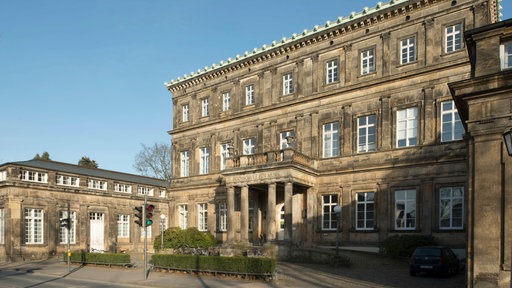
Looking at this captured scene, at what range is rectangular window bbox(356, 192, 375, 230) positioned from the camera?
95.8 feet

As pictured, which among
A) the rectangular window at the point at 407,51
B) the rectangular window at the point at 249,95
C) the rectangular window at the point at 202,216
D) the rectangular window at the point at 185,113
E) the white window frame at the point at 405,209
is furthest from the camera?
the rectangular window at the point at 185,113

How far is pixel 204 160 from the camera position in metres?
41.6

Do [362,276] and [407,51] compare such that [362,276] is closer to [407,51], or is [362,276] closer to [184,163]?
[407,51]

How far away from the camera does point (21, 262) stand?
35.1 metres

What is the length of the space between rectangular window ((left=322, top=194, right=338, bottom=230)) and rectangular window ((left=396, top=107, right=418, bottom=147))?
5785mm

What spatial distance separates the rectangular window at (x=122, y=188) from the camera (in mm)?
45500

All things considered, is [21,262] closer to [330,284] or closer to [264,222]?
[264,222]

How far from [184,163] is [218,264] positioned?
73.4 ft

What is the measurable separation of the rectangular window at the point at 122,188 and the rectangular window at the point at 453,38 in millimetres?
32364

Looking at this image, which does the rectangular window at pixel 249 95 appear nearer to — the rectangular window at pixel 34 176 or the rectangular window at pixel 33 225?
the rectangular window at pixel 34 176

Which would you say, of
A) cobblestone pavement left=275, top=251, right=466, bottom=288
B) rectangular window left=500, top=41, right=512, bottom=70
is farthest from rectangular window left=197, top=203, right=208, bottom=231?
rectangular window left=500, top=41, right=512, bottom=70

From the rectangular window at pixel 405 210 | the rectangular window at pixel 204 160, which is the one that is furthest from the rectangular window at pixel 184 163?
the rectangular window at pixel 405 210

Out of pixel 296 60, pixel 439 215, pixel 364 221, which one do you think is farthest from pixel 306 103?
pixel 439 215

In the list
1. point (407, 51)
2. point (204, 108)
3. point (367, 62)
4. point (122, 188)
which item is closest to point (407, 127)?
point (407, 51)
